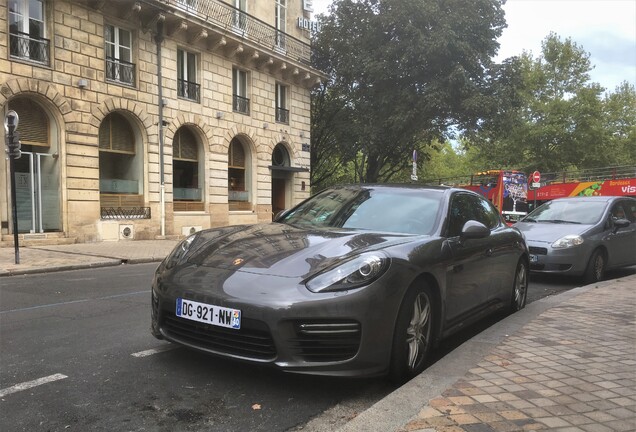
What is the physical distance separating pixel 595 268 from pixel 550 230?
926 mm

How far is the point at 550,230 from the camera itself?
329 inches

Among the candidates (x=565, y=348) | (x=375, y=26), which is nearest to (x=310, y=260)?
(x=565, y=348)

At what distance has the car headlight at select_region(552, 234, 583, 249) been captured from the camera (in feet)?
25.9

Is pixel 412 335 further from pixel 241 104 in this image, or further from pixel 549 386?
pixel 241 104

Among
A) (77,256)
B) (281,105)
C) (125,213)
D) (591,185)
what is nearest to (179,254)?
(77,256)

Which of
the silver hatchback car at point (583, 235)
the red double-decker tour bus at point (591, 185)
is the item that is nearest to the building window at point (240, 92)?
the red double-decker tour bus at point (591, 185)

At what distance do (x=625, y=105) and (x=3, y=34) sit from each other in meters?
40.5

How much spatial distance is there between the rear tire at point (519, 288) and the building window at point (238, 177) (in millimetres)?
16391

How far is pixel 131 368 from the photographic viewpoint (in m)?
3.65

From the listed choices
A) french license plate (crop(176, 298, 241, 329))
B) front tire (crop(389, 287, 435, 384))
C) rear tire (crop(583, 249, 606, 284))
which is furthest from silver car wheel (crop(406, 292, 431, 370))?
rear tire (crop(583, 249, 606, 284))

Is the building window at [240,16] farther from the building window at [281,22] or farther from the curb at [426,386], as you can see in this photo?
the curb at [426,386]

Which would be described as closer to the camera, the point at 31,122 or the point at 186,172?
the point at 31,122

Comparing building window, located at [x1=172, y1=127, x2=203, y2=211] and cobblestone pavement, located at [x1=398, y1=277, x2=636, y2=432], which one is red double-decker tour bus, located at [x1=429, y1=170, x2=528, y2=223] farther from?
cobblestone pavement, located at [x1=398, y1=277, x2=636, y2=432]

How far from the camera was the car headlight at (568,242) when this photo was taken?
7895 mm
